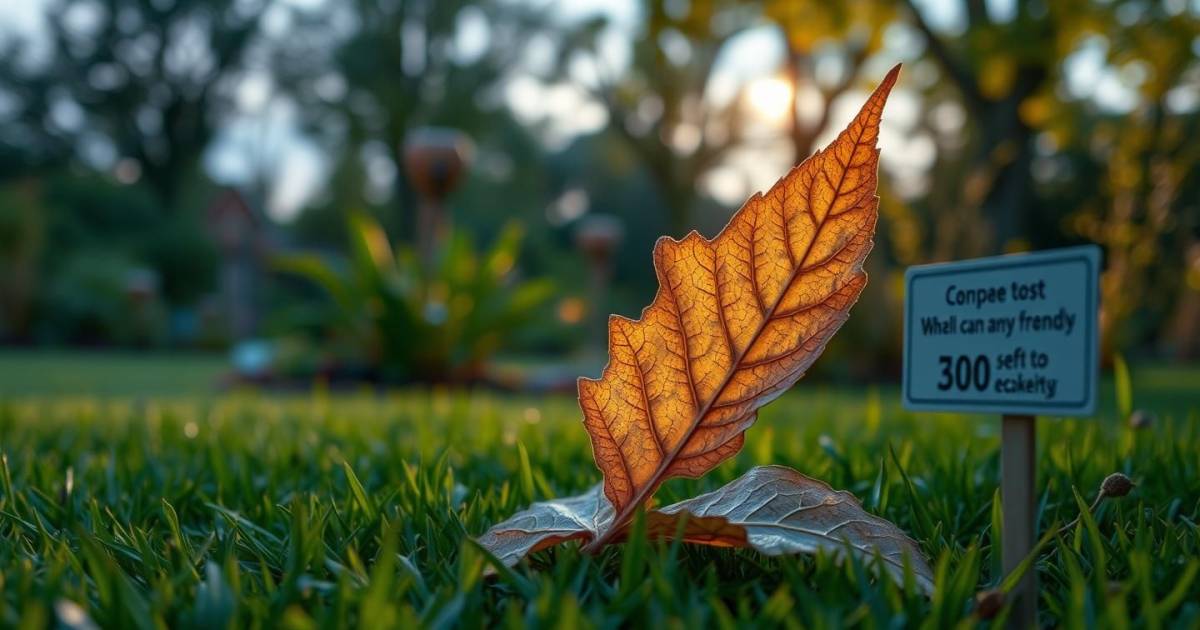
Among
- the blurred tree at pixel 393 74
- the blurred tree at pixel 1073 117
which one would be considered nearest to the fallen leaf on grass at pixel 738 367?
the blurred tree at pixel 1073 117

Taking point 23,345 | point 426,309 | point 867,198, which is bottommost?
point 23,345

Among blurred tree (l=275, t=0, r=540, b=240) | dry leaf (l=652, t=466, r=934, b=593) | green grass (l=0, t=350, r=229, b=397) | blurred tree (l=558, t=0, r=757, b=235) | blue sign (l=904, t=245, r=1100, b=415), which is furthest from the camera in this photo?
blurred tree (l=275, t=0, r=540, b=240)

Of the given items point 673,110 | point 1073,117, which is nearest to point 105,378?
point 1073,117

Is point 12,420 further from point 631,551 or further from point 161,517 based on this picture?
point 631,551

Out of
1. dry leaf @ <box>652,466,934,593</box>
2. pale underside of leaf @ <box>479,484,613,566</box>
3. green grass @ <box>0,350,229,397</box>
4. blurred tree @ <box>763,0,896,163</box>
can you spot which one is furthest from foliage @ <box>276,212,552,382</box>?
dry leaf @ <box>652,466,934,593</box>

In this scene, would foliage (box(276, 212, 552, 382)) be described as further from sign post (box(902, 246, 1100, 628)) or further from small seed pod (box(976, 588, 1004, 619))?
small seed pod (box(976, 588, 1004, 619))

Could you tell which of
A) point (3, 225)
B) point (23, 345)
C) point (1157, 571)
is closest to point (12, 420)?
point (1157, 571)
